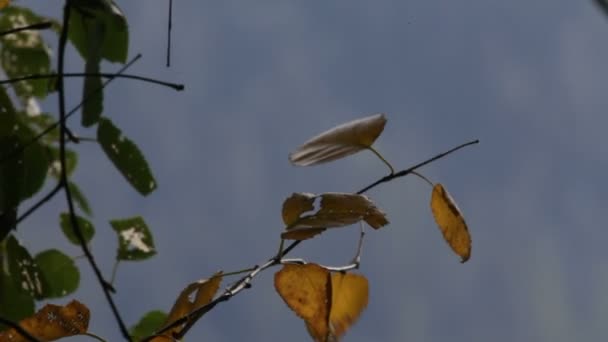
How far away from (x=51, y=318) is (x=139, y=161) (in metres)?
0.09

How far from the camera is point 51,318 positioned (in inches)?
14.9

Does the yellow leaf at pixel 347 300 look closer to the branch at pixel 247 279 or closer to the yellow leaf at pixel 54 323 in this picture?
the branch at pixel 247 279

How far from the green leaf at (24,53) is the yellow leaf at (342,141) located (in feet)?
0.61

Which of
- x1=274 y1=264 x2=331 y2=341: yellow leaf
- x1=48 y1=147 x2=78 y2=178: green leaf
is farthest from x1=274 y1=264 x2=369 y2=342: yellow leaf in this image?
x1=48 y1=147 x2=78 y2=178: green leaf

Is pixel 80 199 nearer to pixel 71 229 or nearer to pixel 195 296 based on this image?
pixel 71 229

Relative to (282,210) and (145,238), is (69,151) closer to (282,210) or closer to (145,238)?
(145,238)

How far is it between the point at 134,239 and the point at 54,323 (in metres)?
0.13

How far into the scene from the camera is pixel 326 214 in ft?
1.26

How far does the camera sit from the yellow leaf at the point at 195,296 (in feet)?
1.27

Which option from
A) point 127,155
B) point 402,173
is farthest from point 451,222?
point 127,155

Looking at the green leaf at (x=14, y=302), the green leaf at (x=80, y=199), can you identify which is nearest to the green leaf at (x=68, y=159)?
the green leaf at (x=80, y=199)

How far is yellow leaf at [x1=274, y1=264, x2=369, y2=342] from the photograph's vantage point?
1.26 feet

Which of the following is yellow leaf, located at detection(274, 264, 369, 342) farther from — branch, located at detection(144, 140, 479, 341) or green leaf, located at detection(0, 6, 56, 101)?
green leaf, located at detection(0, 6, 56, 101)

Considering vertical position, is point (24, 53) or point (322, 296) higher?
point (24, 53)
